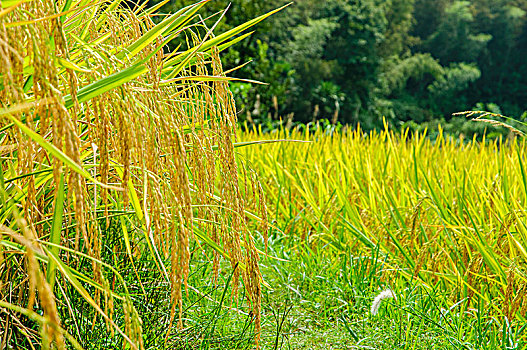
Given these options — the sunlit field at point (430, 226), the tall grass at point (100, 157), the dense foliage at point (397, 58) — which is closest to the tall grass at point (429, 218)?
the sunlit field at point (430, 226)

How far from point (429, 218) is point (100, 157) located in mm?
2020

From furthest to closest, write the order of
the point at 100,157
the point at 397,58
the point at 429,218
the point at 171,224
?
the point at 397,58, the point at 429,218, the point at 171,224, the point at 100,157

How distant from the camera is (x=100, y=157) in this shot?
87cm

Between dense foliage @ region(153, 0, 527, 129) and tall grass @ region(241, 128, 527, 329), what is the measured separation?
31.8 ft

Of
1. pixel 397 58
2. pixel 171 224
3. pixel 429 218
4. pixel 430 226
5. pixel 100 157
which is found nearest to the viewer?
pixel 100 157

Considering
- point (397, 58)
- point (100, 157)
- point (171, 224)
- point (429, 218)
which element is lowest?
point (397, 58)

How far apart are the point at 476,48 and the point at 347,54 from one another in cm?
715

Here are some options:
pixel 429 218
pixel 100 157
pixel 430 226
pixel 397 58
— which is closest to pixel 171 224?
pixel 100 157

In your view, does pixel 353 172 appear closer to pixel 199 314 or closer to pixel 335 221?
pixel 335 221

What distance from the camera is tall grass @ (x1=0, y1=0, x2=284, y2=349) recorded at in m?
0.74

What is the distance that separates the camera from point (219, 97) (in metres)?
1.22

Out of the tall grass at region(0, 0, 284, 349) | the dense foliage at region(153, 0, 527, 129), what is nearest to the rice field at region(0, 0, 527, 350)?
the tall grass at region(0, 0, 284, 349)

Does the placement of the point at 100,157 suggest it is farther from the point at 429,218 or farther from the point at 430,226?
the point at 429,218

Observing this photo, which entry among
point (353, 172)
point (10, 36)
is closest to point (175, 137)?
point (10, 36)
